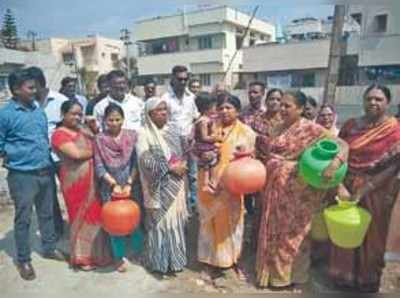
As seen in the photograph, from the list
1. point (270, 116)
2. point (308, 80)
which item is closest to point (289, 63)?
point (308, 80)

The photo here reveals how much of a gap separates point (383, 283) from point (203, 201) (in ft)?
5.28

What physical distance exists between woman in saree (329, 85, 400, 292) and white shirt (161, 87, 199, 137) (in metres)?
1.98

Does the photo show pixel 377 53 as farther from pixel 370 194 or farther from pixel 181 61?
pixel 370 194

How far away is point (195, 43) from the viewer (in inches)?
1329

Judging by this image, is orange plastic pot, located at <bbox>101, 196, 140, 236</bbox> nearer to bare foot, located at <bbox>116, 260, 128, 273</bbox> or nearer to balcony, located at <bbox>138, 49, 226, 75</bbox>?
bare foot, located at <bbox>116, 260, 128, 273</bbox>

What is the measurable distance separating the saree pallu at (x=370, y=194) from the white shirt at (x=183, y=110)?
1977 mm

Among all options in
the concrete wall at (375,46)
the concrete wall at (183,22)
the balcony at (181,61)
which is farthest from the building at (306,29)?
the concrete wall at (375,46)

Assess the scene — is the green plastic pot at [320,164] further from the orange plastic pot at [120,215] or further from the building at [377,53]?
the building at [377,53]

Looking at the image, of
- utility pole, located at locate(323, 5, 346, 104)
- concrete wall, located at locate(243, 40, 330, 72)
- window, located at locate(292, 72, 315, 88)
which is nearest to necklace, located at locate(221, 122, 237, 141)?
utility pole, located at locate(323, 5, 346, 104)

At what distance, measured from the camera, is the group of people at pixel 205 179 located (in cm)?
310

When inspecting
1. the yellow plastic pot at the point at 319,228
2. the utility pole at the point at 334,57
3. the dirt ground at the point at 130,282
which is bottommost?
the dirt ground at the point at 130,282

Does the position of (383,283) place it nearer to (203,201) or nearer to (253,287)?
(253,287)

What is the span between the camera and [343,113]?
1598 centimetres

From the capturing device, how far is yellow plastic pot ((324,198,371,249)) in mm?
2885
